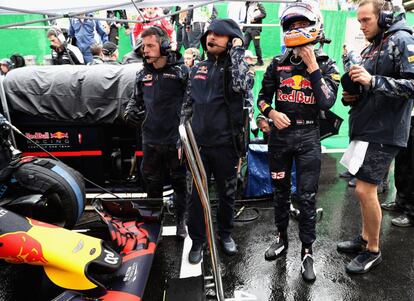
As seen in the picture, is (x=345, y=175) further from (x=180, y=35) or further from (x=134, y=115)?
(x=180, y=35)

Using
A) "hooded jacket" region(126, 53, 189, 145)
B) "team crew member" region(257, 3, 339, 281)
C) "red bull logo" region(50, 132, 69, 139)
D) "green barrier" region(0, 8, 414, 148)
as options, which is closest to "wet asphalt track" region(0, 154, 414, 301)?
"team crew member" region(257, 3, 339, 281)

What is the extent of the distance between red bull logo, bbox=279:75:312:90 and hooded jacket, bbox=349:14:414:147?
1.53 ft

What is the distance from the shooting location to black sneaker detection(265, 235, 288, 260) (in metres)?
3.48

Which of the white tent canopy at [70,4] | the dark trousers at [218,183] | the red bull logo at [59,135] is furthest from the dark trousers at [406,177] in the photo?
the red bull logo at [59,135]

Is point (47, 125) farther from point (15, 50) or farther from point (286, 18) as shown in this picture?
point (15, 50)

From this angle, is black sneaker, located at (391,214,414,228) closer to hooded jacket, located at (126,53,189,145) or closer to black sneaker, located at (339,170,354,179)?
black sneaker, located at (339,170,354,179)

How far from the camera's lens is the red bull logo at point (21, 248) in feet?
8.09

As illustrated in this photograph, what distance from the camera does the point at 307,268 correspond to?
3.17 m

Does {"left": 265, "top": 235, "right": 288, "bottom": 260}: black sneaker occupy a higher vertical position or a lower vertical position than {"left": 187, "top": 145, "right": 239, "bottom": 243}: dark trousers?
lower

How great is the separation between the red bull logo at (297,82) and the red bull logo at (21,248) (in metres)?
2.32

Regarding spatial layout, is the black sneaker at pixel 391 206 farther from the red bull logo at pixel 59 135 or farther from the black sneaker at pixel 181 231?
the red bull logo at pixel 59 135

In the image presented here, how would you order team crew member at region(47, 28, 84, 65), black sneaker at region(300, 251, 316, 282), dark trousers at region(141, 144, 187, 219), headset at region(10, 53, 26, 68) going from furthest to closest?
headset at region(10, 53, 26, 68), team crew member at region(47, 28, 84, 65), dark trousers at region(141, 144, 187, 219), black sneaker at region(300, 251, 316, 282)

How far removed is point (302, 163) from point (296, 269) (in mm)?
1056

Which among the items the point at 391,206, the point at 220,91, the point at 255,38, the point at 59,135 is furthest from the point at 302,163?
the point at 255,38
